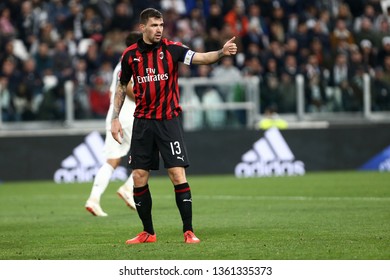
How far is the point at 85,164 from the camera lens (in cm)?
2314

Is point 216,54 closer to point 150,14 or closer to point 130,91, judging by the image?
point 150,14

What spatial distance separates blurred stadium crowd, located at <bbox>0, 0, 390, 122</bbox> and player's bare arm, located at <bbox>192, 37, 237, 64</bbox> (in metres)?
13.2

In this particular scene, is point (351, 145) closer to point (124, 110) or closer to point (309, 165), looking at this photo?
point (309, 165)

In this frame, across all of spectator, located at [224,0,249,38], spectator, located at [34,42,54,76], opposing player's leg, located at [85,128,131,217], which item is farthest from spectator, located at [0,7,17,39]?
opposing player's leg, located at [85,128,131,217]

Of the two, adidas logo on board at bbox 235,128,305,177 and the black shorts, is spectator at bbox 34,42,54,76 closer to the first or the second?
adidas logo on board at bbox 235,128,305,177

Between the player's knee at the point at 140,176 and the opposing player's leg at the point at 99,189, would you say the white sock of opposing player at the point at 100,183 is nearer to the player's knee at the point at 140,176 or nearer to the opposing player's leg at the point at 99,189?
the opposing player's leg at the point at 99,189

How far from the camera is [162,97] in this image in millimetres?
10844

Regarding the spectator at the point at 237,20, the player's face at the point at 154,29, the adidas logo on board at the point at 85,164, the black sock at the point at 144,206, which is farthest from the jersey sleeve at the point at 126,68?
the spectator at the point at 237,20

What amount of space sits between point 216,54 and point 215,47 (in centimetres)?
1545

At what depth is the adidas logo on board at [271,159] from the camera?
76.3 ft

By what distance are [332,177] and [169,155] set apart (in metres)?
11.1

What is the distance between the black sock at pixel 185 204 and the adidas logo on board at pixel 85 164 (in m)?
12.3

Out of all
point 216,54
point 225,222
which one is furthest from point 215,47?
point 216,54

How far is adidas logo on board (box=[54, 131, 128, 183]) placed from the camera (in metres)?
23.0
